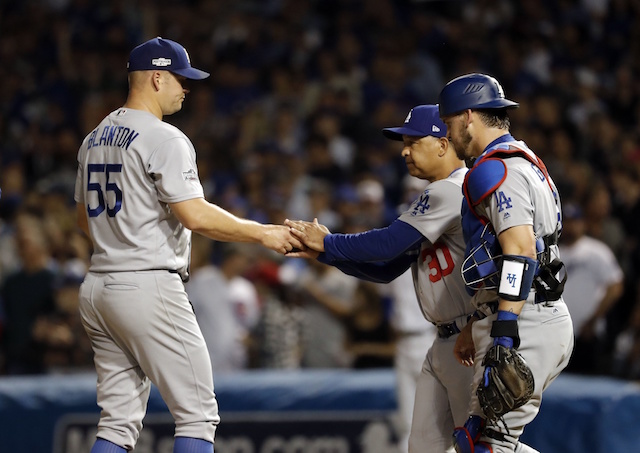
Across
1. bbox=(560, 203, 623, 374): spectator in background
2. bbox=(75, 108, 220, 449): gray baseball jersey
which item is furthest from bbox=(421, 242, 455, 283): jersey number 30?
bbox=(560, 203, 623, 374): spectator in background

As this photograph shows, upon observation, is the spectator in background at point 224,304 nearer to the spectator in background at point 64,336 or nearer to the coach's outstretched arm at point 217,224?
the spectator in background at point 64,336

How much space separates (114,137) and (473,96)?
174cm

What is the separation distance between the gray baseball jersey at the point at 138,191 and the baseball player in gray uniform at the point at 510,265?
52.8 inches

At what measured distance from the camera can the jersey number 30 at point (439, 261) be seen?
5176 millimetres

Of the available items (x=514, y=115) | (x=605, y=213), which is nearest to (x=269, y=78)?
(x=514, y=115)

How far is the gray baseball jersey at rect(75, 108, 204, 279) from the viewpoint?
4.81 meters

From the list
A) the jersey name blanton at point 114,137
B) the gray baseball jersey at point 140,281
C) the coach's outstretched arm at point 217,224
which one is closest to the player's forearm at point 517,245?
the coach's outstretched arm at point 217,224

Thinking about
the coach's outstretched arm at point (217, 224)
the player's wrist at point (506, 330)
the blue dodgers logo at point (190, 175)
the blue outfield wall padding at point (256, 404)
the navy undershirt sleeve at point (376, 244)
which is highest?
the blue dodgers logo at point (190, 175)

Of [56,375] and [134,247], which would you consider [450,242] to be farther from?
[56,375]

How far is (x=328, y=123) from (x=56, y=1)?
591 centimetres

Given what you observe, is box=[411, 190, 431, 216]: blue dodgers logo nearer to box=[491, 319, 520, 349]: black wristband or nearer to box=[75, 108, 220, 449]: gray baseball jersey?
box=[491, 319, 520, 349]: black wristband

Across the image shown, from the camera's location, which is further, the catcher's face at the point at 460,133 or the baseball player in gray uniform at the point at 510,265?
the catcher's face at the point at 460,133

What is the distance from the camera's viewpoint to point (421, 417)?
5.25 meters

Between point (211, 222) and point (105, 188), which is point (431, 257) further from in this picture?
point (105, 188)
